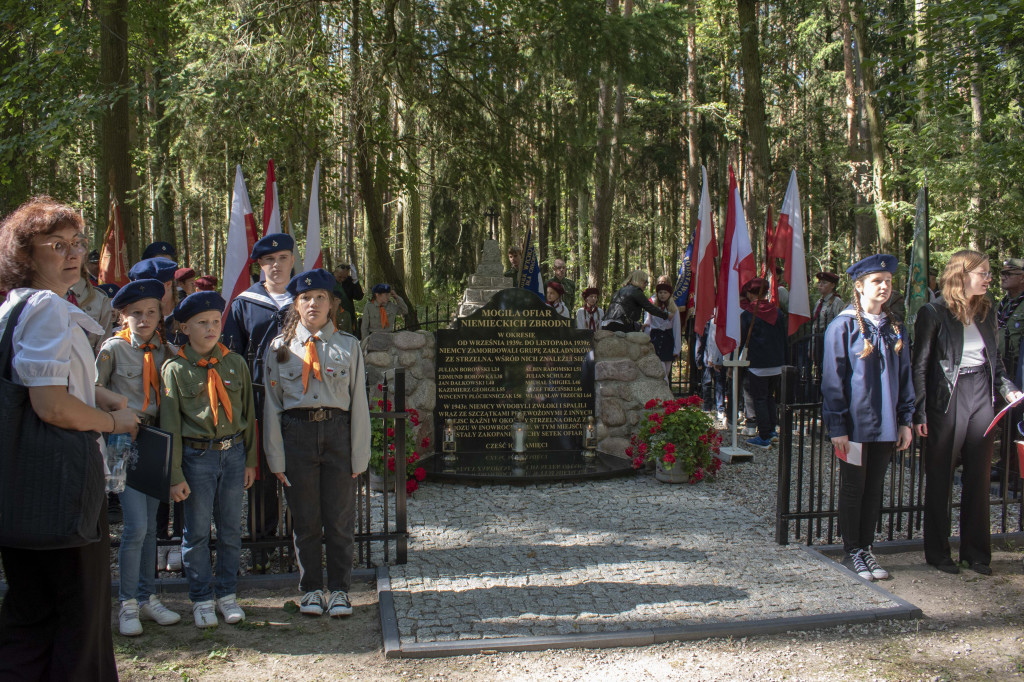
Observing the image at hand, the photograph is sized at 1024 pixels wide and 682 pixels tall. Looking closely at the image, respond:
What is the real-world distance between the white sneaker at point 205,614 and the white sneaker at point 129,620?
269 mm

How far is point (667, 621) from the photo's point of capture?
13.8 ft

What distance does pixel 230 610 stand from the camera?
4.24m

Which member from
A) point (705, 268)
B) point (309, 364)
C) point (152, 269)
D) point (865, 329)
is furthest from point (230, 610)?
point (705, 268)

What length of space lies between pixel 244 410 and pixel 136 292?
0.83m

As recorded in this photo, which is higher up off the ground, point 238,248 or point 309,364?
point 238,248

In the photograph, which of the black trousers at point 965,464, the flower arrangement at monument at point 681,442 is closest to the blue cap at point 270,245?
the flower arrangement at monument at point 681,442

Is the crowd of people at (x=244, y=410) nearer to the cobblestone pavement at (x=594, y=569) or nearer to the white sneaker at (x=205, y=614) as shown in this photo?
the white sneaker at (x=205, y=614)

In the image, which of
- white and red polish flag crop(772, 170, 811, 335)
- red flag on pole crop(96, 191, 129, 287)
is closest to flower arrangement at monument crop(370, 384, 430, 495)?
white and red polish flag crop(772, 170, 811, 335)

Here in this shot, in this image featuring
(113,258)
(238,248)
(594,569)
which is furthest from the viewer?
(113,258)

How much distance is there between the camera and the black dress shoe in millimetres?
5094

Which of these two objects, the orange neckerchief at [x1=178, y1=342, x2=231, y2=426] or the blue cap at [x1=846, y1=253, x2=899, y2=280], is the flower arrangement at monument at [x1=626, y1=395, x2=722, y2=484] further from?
the orange neckerchief at [x1=178, y1=342, x2=231, y2=426]

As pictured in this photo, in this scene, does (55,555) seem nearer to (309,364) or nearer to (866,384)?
(309,364)

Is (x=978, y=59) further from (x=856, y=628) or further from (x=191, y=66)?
(x=191, y=66)

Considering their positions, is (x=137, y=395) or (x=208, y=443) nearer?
(x=208, y=443)
